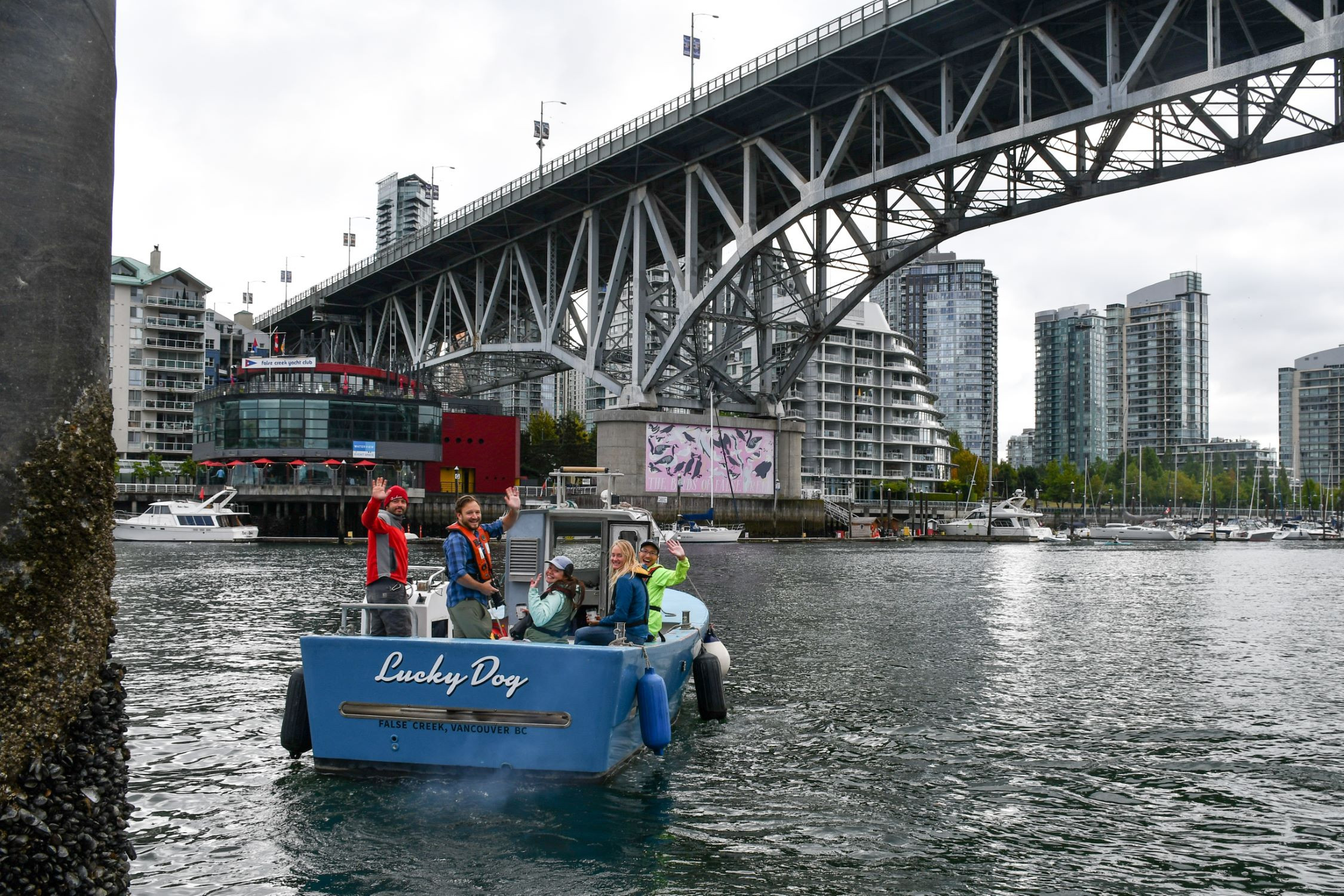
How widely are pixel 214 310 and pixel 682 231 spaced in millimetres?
85306

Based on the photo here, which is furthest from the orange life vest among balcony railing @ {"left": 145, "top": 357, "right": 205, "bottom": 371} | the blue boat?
balcony railing @ {"left": 145, "top": 357, "right": 205, "bottom": 371}

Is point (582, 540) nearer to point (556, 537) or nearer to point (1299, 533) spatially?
point (556, 537)

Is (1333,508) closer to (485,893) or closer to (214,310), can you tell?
(214,310)

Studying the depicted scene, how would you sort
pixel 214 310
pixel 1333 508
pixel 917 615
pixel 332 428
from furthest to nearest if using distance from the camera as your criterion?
pixel 1333 508 → pixel 214 310 → pixel 332 428 → pixel 917 615

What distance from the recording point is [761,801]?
32.3 ft

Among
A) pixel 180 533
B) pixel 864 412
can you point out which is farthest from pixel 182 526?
pixel 864 412

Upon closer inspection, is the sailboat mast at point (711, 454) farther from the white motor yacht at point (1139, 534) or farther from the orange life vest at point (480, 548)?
the orange life vest at point (480, 548)

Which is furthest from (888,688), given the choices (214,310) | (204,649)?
(214,310)

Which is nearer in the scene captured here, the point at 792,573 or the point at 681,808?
the point at 681,808

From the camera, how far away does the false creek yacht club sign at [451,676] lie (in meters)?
9.01

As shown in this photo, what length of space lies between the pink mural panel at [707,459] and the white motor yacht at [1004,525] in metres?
26.6

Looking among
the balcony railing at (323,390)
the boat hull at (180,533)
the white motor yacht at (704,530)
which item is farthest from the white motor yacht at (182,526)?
the white motor yacht at (704,530)

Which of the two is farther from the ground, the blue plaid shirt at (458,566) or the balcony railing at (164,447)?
the balcony railing at (164,447)

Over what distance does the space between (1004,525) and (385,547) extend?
3477 inches
